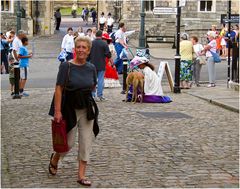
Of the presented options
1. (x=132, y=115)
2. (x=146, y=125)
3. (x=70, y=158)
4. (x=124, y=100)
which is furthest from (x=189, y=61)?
(x=70, y=158)

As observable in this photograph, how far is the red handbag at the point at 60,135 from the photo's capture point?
280 inches

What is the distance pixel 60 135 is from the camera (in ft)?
23.4

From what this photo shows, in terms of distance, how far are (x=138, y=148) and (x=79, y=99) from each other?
2.32 metres

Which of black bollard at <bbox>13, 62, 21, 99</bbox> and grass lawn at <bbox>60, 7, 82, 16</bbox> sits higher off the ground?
grass lawn at <bbox>60, 7, 82, 16</bbox>

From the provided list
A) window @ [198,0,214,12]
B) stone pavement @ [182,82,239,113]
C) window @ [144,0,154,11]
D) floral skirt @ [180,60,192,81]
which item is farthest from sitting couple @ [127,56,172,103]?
window @ [198,0,214,12]

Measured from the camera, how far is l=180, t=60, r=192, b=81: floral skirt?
18.3 metres

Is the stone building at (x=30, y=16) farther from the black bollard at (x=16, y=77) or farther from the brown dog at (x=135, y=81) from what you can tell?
the brown dog at (x=135, y=81)

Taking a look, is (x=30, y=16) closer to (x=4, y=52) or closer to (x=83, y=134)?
(x=4, y=52)

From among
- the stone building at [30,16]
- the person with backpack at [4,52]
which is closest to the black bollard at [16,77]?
the person with backpack at [4,52]

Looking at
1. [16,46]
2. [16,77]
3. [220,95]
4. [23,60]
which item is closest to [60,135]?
[16,77]

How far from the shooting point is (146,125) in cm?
1155

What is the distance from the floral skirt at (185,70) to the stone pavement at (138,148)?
3898 mm

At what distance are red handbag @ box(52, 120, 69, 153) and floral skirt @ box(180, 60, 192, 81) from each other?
11415 millimetres

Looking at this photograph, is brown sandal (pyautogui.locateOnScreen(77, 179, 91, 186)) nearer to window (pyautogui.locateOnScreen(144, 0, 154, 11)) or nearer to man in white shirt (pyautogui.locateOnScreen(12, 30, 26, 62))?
man in white shirt (pyautogui.locateOnScreen(12, 30, 26, 62))
